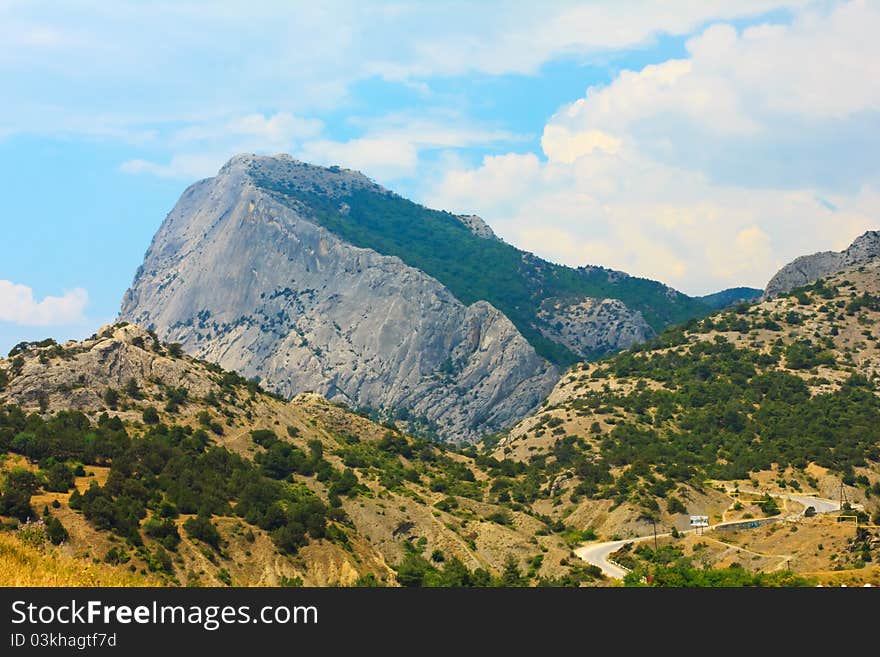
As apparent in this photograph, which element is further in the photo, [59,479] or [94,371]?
[94,371]

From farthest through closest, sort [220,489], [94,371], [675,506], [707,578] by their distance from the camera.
A: [675,506] → [94,371] → [220,489] → [707,578]

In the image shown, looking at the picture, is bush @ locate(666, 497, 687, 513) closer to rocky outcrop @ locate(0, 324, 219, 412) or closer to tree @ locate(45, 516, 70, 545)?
rocky outcrop @ locate(0, 324, 219, 412)

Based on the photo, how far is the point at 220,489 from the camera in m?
107

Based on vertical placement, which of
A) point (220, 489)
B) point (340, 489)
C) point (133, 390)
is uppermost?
point (133, 390)

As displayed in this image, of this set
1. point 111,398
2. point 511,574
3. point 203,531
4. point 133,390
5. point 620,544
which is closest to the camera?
point 203,531

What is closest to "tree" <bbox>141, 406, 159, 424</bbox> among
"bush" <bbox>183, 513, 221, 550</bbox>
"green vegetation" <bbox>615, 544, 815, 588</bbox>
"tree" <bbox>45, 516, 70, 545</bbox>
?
"bush" <bbox>183, 513, 221, 550</bbox>

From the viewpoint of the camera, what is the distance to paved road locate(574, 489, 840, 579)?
122 metres

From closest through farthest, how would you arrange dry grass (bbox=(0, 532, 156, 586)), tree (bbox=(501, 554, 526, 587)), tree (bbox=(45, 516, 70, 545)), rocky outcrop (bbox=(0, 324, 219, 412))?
dry grass (bbox=(0, 532, 156, 586)) → tree (bbox=(45, 516, 70, 545)) → tree (bbox=(501, 554, 526, 587)) → rocky outcrop (bbox=(0, 324, 219, 412))

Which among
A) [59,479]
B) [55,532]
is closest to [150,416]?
[59,479]

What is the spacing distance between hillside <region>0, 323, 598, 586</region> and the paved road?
5.30 m

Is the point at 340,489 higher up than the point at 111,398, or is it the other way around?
the point at 111,398

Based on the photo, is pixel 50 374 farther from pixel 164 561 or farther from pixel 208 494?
pixel 164 561

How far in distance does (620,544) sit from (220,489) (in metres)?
68.3

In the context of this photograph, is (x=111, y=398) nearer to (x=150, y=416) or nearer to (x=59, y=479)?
(x=150, y=416)
